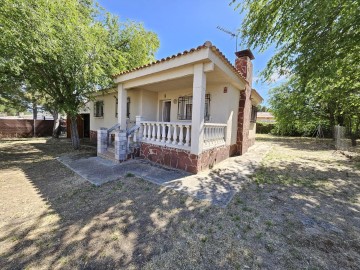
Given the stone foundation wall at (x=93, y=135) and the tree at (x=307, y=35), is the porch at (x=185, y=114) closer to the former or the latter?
the tree at (x=307, y=35)

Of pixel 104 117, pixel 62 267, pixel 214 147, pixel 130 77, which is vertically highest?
pixel 130 77

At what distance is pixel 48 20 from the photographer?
555 cm

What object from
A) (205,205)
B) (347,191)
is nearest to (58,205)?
(205,205)

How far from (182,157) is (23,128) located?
1679 cm

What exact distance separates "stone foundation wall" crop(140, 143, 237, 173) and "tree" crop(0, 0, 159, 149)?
12.3ft

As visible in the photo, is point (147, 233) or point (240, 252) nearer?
point (240, 252)

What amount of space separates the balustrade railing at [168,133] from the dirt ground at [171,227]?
181 cm

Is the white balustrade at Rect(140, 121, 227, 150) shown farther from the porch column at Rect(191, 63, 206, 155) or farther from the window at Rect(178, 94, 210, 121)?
the window at Rect(178, 94, 210, 121)

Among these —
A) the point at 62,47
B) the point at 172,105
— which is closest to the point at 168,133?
the point at 172,105

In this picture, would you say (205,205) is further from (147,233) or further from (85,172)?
(85,172)

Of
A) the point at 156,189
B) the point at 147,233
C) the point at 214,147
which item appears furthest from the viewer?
the point at 214,147

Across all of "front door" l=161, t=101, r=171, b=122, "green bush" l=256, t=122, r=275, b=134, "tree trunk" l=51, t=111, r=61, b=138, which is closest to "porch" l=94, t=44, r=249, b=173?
"front door" l=161, t=101, r=171, b=122

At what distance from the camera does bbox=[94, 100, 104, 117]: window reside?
11.6 metres

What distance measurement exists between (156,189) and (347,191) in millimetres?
5048
